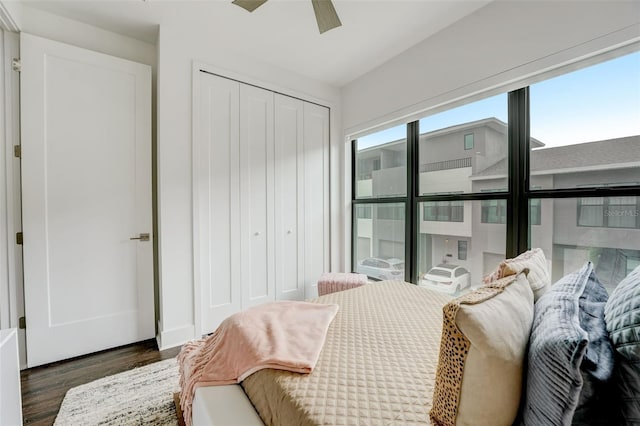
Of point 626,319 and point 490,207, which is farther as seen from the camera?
point 490,207

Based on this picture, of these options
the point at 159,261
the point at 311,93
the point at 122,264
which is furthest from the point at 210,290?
the point at 311,93

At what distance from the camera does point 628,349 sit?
1.92 ft

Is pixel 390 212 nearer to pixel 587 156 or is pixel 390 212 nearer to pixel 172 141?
pixel 587 156

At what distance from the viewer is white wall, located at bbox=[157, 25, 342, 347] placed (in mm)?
2258

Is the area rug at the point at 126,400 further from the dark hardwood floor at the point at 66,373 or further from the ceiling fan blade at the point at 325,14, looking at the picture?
the ceiling fan blade at the point at 325,14

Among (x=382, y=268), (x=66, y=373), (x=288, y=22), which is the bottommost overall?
(x=66, y=373)

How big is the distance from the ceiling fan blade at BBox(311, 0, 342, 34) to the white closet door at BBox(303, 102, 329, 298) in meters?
1.31

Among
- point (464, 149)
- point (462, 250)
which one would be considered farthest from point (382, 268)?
point (464, 149)

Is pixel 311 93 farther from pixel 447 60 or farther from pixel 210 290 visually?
pixel 210 290

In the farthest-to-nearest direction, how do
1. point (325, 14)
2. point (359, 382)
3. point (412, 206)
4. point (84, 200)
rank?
point (412, 206) < point (84, 200) < point (325, 14) < point (359, 382)

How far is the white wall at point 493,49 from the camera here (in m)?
1.54

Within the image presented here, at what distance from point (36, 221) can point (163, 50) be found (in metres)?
1.63

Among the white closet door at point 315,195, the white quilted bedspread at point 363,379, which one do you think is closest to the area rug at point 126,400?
the white quilted bedspread at point 363,379

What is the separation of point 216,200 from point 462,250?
2281 millimetres
